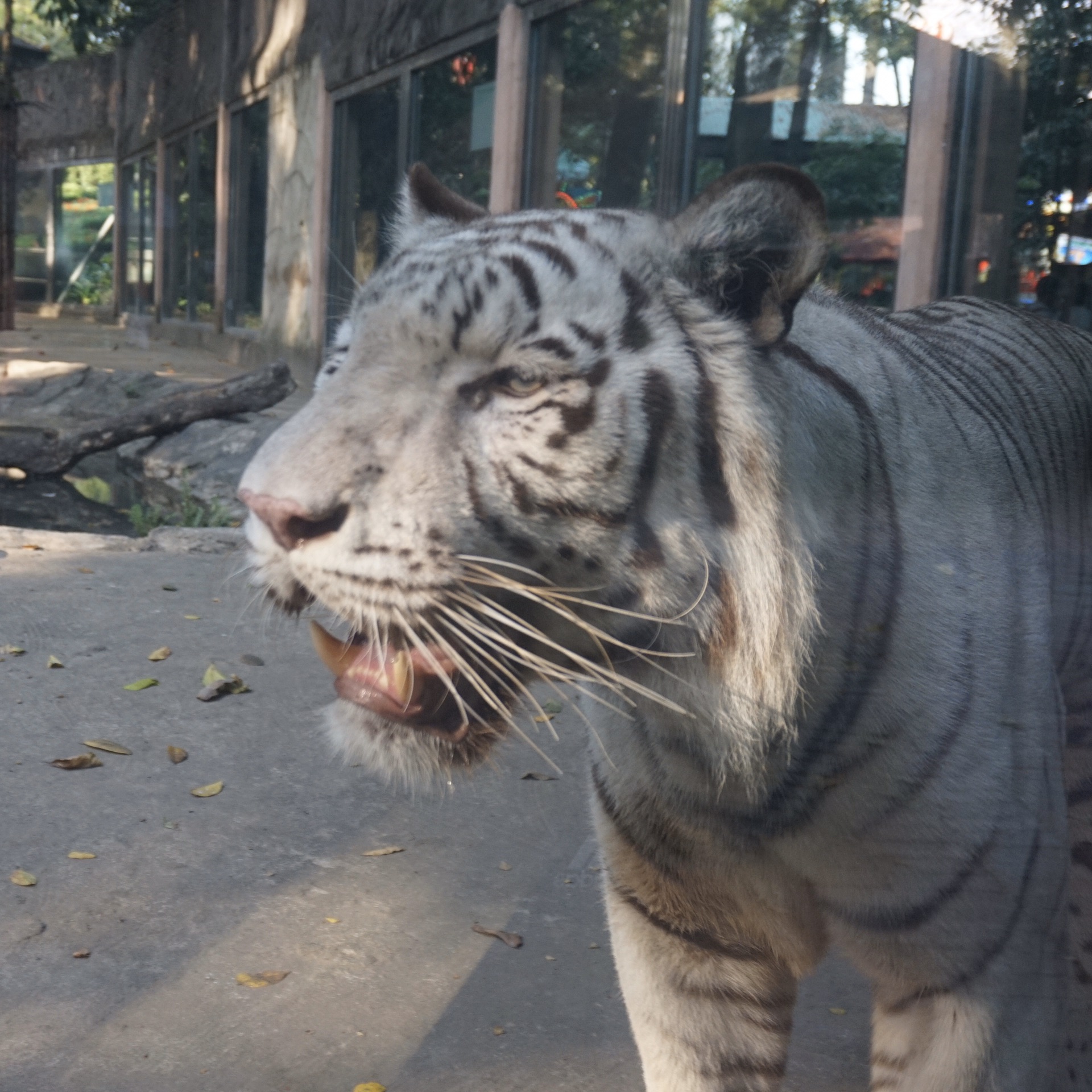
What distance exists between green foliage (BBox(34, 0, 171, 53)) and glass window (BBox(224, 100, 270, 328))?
2.17 metres

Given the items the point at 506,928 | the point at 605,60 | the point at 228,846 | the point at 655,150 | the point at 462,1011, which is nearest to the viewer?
the point at 462,1011

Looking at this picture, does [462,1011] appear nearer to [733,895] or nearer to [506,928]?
[506,928]

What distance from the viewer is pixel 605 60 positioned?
416cm

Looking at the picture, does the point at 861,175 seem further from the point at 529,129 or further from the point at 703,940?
the point at 529,129

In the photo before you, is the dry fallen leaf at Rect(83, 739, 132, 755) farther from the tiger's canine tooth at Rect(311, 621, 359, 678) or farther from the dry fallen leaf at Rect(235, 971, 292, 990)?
the tiger's canine tooth at Rect(311, 621, 359, 678)

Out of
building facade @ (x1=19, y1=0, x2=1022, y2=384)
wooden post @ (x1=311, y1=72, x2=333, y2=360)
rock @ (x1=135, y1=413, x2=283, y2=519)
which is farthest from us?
rock @ (x1=135, y1=413, x2=283, y2=519)

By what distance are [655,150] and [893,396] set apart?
6.33 feet

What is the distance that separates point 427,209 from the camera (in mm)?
1647

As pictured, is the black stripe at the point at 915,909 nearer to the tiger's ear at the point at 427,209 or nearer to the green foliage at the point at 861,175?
the green foliage at the point at 861,175

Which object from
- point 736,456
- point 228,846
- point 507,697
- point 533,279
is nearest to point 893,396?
point 736,456

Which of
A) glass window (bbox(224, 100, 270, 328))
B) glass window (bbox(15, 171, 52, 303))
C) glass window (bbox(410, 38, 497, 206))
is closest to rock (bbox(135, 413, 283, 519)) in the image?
glass window (bbox(224, 100, 270, 328))

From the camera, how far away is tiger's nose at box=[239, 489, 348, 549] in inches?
45.9

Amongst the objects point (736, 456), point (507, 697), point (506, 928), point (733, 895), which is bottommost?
point (506, 928)

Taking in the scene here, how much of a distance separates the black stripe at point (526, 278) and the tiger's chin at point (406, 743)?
0.46m
